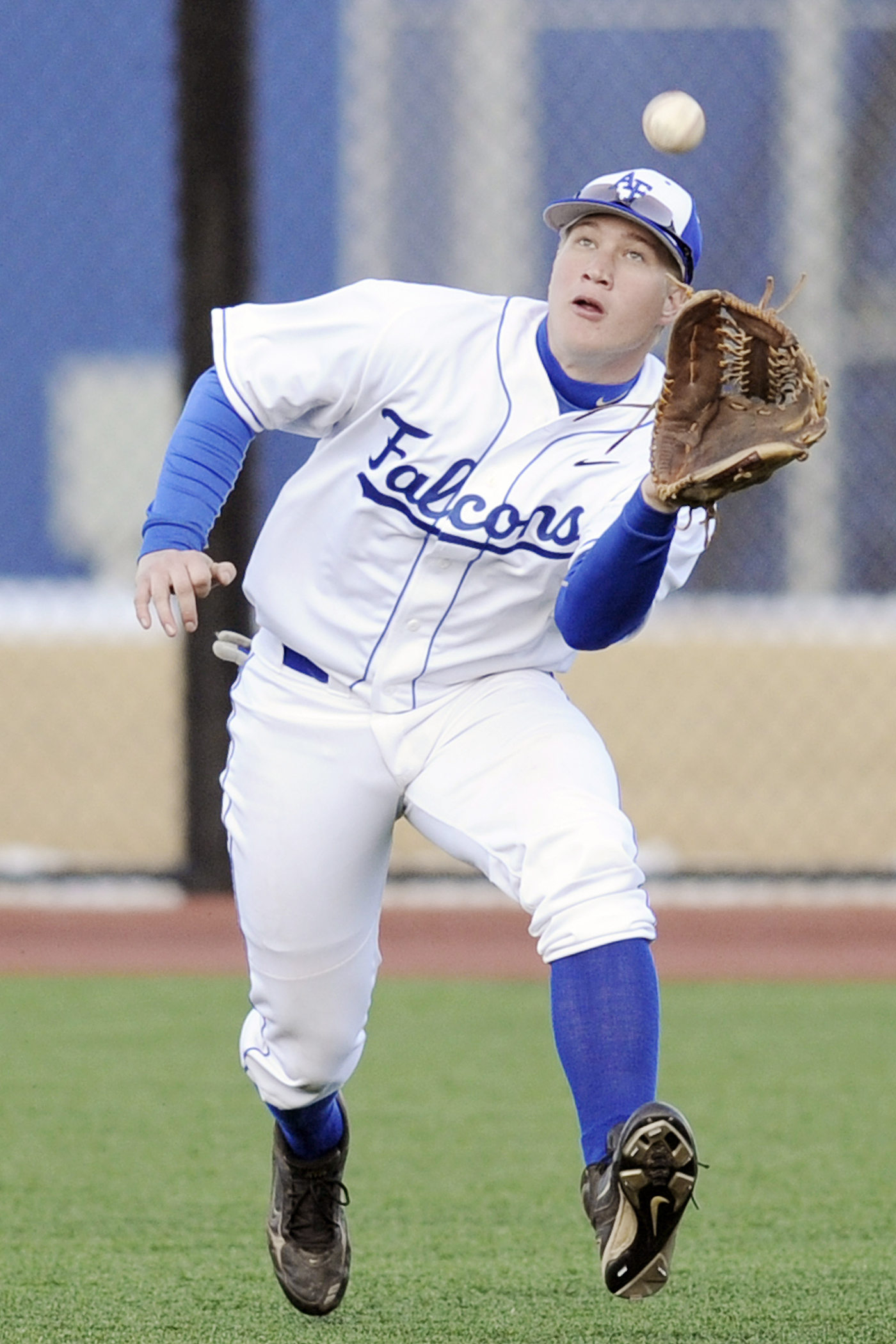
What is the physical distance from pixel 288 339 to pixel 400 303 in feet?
0.60

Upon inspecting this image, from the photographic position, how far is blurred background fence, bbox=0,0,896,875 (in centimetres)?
741

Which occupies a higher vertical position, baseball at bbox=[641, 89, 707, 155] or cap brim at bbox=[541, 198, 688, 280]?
baseball at bbox=[641, 89, 707, 155]

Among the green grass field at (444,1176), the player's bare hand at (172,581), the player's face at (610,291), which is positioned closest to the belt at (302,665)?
the player's bare hand at (172,581)

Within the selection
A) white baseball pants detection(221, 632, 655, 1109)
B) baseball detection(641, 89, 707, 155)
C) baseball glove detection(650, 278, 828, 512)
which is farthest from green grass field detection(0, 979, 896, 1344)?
baseball detection(641, 89, 707, 155)

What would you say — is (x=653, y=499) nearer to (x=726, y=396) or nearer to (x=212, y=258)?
(x=726, y=396)

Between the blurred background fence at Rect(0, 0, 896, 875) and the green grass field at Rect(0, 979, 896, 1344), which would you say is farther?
the blurred background fence at Rect(0, 0, 896, 875)

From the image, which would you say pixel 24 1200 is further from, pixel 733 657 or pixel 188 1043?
pixel 733 657

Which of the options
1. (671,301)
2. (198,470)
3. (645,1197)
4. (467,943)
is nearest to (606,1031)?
(645,1197)

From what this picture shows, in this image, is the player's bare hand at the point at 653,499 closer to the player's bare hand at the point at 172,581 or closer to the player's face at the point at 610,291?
the player's face at the point at 610,291

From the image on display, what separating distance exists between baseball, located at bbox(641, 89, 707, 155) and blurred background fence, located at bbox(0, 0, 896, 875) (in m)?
4.32

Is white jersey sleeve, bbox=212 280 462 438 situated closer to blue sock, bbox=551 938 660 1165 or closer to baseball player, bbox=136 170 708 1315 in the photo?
baseball player, bbox=136 170 708 1315

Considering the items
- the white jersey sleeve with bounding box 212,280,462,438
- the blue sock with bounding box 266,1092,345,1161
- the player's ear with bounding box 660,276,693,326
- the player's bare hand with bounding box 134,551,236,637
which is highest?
the player's ear with bounding box 660,276,693,326

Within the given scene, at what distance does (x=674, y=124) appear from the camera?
305 cm

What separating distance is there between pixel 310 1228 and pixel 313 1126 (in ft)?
0.55
